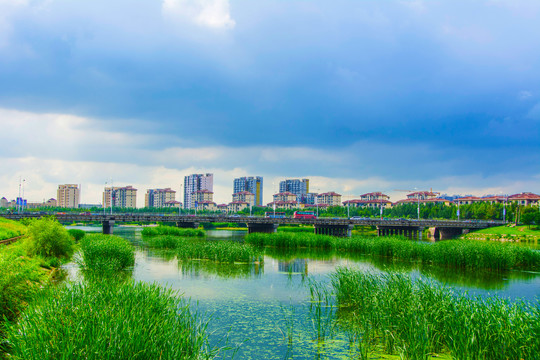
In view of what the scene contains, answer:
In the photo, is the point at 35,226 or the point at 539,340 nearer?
the point at 539,340

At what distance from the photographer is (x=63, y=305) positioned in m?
10.7

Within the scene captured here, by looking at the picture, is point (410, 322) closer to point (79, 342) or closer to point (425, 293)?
point (425, 293)

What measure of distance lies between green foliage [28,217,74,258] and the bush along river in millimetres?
2037

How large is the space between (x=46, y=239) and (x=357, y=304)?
77.3 ft

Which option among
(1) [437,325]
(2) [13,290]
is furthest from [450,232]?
(2) [13,290]

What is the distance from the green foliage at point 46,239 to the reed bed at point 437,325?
22.9 metres

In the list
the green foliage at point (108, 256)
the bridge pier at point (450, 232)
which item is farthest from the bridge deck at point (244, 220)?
the green foliage at point (108, 256)

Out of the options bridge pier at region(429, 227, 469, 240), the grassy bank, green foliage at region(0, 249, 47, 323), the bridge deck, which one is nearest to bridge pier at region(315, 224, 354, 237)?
the bridge deck

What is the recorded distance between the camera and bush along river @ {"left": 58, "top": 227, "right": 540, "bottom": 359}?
1056cm

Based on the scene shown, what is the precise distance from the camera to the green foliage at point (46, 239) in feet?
91.6

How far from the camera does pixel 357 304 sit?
53.7ft

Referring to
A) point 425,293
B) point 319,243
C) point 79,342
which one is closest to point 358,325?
point 425,293

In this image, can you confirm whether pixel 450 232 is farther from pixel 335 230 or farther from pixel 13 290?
pixel 13 290

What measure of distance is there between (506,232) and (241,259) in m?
72.7
